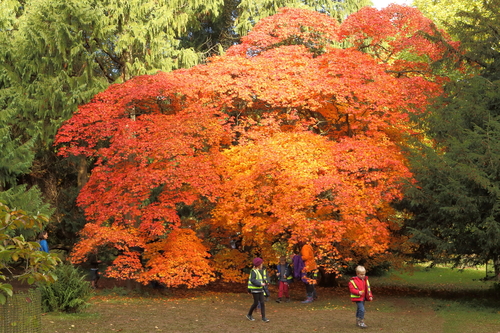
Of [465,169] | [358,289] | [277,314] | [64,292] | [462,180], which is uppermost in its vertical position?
[465,169]

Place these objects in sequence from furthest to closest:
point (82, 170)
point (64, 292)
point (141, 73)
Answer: point (82, 170) < point (141, 73) < point (64, 292)

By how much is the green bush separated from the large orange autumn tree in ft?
14.4

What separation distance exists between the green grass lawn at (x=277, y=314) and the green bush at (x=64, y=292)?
28 centimetres

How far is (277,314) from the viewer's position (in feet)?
45.7

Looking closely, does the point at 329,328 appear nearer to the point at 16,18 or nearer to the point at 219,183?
the point at 219,183

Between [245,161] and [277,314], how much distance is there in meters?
5.04

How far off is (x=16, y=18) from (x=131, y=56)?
561 centimetres

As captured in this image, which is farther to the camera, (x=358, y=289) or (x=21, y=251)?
(x=358, y=289)

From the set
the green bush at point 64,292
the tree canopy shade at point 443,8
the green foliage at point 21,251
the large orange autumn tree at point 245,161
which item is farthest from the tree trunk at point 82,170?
A: the tree canopy shade at point 443,8

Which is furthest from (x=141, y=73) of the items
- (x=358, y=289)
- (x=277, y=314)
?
(x=358, y=289)

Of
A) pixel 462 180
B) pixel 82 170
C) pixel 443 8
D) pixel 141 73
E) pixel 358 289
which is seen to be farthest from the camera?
pixel 443 8

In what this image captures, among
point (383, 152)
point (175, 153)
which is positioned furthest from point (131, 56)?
point (383, 152)

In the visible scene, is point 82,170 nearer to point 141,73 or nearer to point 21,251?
point 141,73

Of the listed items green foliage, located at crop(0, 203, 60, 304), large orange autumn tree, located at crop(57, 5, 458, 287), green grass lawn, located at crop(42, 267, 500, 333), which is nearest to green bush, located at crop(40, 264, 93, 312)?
green grass lawn, located at crop(42, 267, 500, 333)
